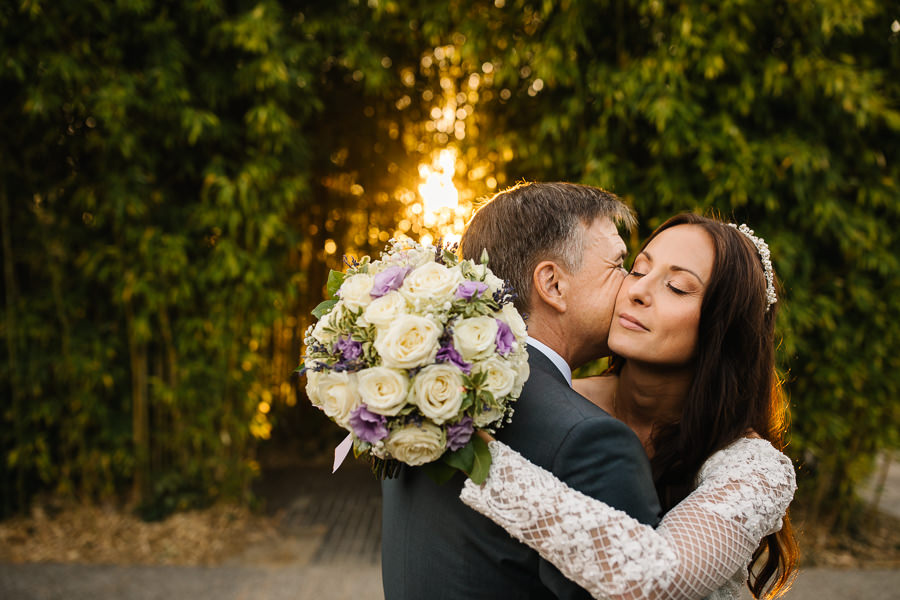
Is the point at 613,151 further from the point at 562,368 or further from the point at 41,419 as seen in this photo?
the point at 41,419

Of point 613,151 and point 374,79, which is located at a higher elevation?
point 374,79

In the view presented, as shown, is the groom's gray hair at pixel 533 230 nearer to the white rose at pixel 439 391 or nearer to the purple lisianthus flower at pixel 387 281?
the purple lisianthus flower at pixel 387 281

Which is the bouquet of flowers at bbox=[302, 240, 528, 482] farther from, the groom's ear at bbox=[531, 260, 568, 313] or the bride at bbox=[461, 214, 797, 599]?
the groom's ear at bbox=[531, 260, 568, 313]

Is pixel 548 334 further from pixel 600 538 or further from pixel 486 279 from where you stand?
pixel 600 538

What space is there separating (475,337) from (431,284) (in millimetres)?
140

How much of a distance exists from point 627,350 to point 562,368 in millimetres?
320

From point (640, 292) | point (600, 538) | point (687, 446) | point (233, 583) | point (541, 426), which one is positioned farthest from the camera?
point (233, 583)

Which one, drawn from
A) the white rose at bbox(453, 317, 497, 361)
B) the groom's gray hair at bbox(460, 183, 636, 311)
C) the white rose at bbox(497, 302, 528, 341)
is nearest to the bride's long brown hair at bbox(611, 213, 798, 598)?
the groom's gray hair at bbox(460, 183, 636, 311)

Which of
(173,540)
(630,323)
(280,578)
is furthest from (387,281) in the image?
(173,540)

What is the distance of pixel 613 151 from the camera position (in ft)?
13.2

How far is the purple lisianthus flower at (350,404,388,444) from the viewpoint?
115 cm

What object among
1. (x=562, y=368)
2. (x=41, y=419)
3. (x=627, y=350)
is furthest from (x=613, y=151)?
(x=41, y=419)

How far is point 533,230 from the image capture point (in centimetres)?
154

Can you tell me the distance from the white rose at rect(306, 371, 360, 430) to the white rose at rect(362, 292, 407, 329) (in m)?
0.12
